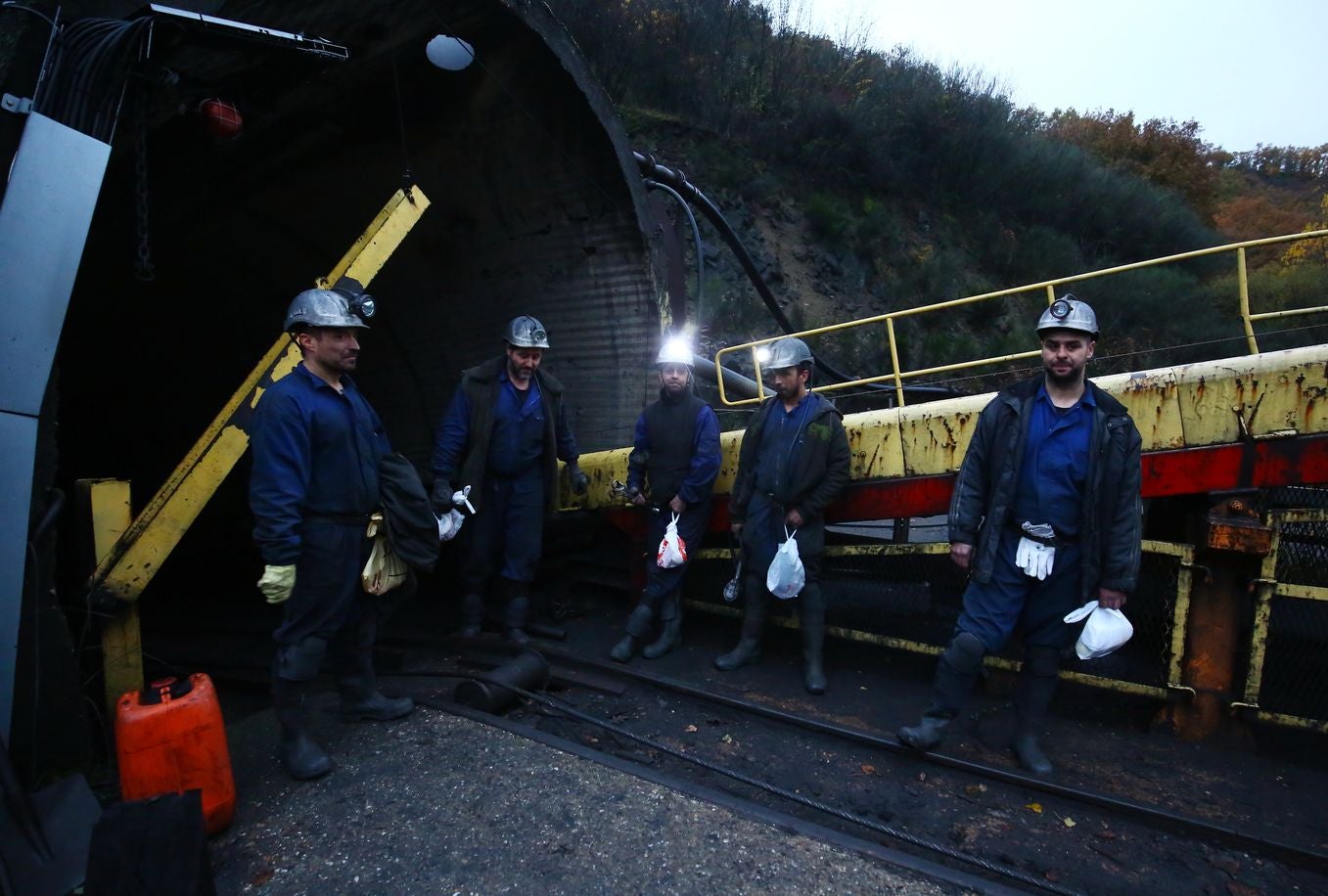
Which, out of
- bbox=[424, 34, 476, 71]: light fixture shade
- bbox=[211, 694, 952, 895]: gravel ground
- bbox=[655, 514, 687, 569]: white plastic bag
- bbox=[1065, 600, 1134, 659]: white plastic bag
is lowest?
bbox=[211, 694, 952, 895]: gravel ground

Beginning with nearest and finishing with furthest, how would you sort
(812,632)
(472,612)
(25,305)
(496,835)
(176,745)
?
(176,745) → (496,835) → (25,305) → (812,632) → (472,612)

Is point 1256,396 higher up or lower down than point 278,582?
higher up

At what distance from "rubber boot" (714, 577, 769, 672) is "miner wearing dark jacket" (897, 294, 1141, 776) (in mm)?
1265

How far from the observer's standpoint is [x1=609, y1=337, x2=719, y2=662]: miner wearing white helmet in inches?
182

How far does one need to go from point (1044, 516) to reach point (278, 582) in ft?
9.94

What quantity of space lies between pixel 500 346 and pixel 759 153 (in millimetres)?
13609

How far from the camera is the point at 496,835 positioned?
109 inches

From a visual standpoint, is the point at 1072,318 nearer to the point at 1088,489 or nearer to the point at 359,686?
the point at 1088,489

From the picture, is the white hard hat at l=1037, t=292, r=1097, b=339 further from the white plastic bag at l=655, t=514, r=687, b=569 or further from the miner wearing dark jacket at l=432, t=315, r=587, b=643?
the miner wearing dark jacket at l=432, t=315, r=587, b=643

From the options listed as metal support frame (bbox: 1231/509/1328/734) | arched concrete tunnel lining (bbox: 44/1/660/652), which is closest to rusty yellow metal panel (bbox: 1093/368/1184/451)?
metal support frame (bbox: 1231/509/1328/734)

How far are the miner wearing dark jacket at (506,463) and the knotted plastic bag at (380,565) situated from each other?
1.11 m

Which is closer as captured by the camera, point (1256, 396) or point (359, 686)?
point (1256, 396)

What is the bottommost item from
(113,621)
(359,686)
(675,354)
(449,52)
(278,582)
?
(359,686)

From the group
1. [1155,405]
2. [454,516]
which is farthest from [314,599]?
[1155,405]
